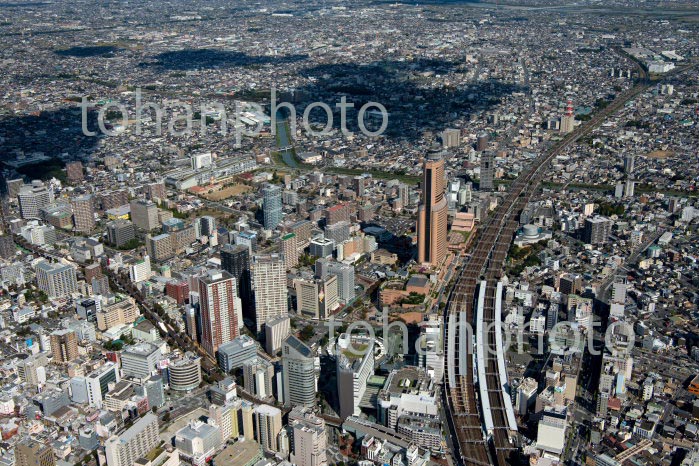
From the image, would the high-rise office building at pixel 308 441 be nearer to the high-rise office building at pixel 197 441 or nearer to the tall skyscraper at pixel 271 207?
the high-rise office building at pixel 197 441

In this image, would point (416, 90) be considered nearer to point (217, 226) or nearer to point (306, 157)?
point (306, 157)

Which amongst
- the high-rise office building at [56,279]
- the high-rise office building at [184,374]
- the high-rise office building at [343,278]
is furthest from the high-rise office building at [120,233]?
the high-rise office building at [184,374]

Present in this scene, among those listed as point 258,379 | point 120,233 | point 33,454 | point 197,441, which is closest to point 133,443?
point 197,441

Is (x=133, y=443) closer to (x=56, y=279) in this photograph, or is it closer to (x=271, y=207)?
(x=56, y=279)

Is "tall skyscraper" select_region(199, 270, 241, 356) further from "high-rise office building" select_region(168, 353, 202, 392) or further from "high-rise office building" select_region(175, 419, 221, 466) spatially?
"high-rise office building" select_region(175, 419, 221, 466)

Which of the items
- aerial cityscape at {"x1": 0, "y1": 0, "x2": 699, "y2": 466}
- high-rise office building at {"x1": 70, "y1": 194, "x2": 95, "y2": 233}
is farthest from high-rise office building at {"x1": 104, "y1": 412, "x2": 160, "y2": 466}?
high-rise office building at {"x1": 70, "y1": 194, "x2": 95, "y2": 233}

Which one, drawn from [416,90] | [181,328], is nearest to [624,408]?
[181,328]
